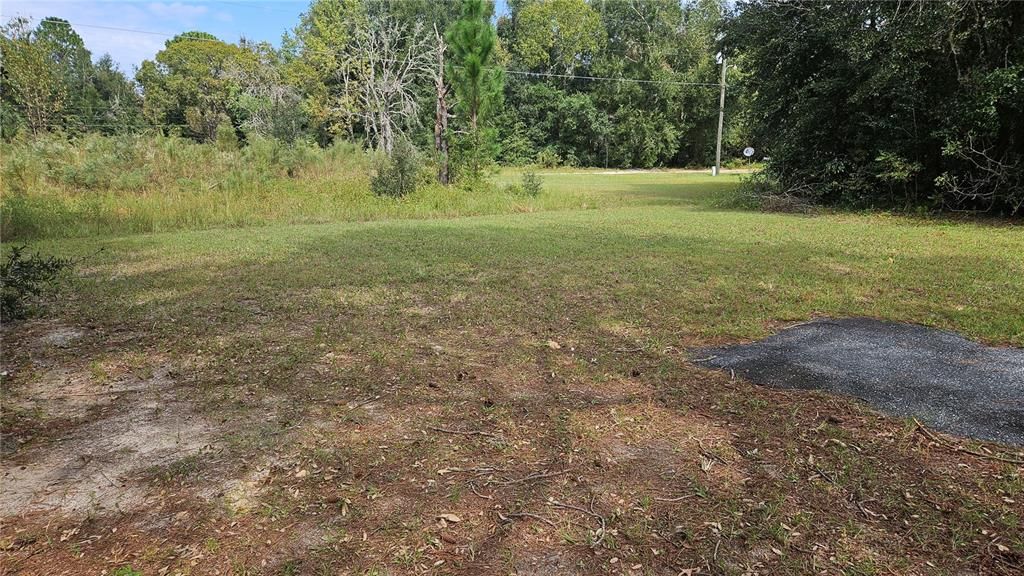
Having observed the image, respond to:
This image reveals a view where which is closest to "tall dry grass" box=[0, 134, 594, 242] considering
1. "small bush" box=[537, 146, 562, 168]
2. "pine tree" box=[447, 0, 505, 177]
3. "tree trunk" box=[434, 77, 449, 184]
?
"tree trunk" box=[434, 77, 449, 184]

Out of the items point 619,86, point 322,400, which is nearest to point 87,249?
point 322,400

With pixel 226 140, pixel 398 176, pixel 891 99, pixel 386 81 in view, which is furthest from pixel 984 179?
pixel 386 81

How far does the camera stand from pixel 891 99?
1217cm

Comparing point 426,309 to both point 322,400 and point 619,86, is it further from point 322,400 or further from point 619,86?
point 619,86

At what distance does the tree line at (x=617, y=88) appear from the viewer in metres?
11.1

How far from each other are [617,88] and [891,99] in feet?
112

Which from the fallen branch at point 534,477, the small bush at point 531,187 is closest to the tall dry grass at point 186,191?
the small bush at point 531,187

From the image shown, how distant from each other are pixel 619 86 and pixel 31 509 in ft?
150

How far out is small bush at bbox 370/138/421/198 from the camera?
13.9 meters

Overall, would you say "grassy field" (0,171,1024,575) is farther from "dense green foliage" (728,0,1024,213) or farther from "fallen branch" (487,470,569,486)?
"dense green foliage" (728,0,1024,213)

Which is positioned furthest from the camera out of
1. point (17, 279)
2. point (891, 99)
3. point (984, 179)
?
point (891, 99)

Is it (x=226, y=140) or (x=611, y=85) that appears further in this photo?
(x=611, y=85)

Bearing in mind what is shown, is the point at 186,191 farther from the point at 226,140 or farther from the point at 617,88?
the point at 617,88

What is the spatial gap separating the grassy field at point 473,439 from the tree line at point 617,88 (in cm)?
710
